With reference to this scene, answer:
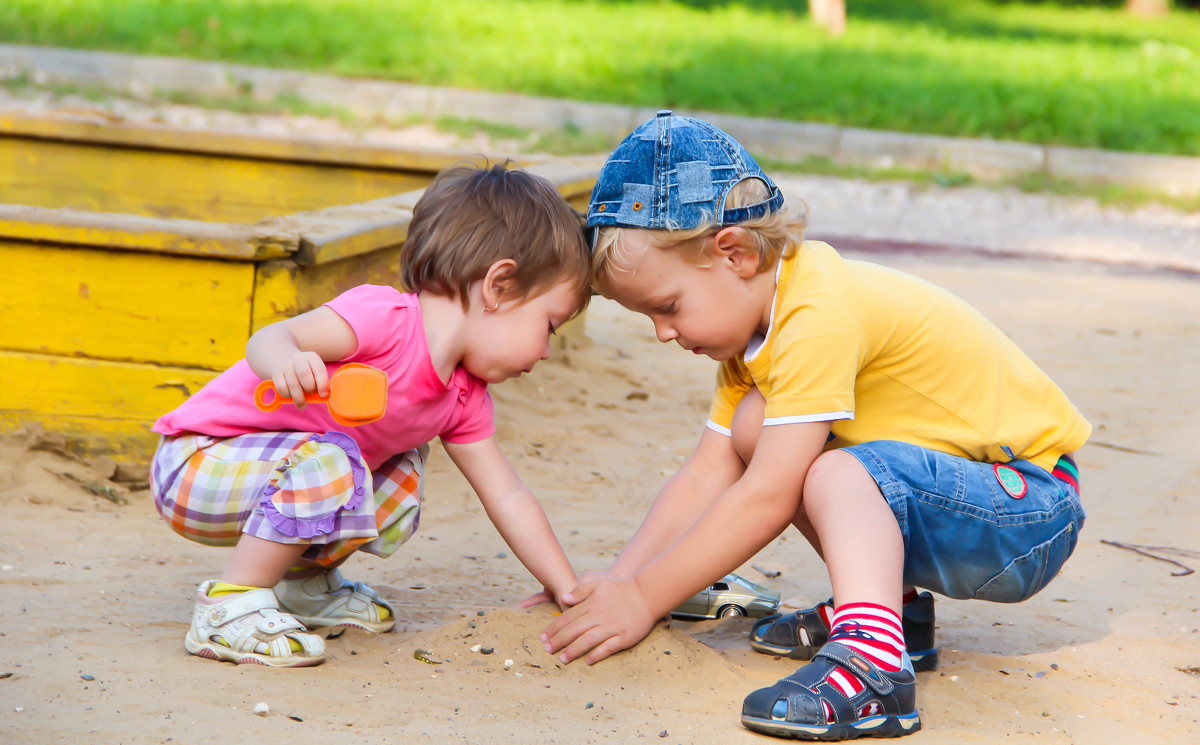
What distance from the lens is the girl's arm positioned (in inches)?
72.1

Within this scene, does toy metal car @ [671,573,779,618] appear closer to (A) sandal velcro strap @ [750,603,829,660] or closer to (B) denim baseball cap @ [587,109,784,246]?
(A) sandal velcro strap @ [750,603,829,660]

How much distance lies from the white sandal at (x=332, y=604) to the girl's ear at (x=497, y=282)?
586mm

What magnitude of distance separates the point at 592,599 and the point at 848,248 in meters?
4.46

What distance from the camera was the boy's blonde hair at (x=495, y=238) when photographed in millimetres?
1998

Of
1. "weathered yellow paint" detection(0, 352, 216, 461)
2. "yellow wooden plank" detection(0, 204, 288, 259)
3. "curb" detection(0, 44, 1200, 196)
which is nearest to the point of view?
"yellow wooden plank" detection(0, 204, 288, 259)

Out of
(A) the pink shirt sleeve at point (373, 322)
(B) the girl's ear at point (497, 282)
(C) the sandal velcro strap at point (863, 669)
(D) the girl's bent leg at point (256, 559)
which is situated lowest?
(D) the girl's bent leg at point (256, 559)

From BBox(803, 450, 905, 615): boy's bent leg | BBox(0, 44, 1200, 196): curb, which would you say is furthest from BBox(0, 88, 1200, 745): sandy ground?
BBox(0, 44, 1200, 196): curb

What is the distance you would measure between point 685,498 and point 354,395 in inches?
25.7

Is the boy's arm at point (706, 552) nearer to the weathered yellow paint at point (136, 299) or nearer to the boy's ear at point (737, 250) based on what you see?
the boy's ear at point (737, 250)

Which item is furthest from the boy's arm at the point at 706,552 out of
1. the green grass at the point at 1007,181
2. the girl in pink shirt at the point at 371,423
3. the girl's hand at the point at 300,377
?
the green grass at the point at 1007,181

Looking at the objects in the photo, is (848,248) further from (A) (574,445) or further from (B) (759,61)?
(B) (759,61)

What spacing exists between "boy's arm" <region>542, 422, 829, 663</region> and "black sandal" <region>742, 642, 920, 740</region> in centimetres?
23

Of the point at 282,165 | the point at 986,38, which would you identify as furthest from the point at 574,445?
the point at 986,38

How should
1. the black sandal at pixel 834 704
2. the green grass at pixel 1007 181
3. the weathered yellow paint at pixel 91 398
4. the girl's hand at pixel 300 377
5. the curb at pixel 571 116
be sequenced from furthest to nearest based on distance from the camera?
the curb at pixel 571 116
the green grass at pixel 1007 181
the weathered yellow paint at pixel 91 398
the girl's hand at pixel 300 377
the black sandal at pixel 834 704
